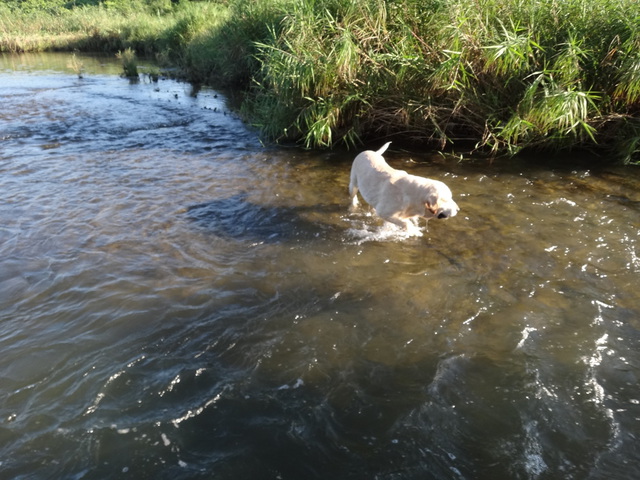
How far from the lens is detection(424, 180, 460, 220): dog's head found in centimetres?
476

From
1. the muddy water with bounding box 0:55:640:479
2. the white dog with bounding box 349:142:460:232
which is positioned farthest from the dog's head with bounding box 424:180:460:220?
the muddy water with bounding box 0:55:640:479

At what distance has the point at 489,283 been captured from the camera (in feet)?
15.1

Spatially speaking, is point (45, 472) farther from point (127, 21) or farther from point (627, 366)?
point (127, 21)

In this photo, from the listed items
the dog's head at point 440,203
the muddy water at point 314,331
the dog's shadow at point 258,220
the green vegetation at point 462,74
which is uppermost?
the green vegetation at point 462,74

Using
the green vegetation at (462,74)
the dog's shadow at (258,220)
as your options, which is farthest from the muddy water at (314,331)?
the green vegetation at (462,74)

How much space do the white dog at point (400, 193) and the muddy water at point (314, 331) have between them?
1.37 feet

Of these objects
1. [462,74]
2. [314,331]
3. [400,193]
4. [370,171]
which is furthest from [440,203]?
[462,74]

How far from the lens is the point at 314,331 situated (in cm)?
389

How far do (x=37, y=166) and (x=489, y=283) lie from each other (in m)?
8.63

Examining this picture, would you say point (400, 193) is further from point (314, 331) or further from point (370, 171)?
point (314, 331)

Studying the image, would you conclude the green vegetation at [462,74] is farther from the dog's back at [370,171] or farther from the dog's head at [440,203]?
the dog's head at [440,203]

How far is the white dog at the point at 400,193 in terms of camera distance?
15.8 ft

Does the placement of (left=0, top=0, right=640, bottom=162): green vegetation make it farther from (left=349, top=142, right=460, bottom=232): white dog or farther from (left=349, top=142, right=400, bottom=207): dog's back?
(left=349, top=142, right=460, bottom=232): white dog

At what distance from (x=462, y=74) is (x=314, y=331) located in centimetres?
641
